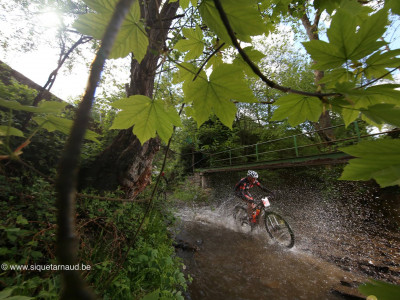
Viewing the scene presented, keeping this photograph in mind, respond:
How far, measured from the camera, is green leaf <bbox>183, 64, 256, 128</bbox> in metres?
0.45

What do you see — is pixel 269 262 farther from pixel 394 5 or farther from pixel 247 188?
pixel 394 5

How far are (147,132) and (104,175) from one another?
2196 mm

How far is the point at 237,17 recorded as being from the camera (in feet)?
1.20

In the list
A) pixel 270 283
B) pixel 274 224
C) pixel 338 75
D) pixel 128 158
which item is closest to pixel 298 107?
pixel 338 75

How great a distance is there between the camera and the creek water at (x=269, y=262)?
240 centimetres

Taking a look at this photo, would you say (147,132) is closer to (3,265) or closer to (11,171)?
(3,265)

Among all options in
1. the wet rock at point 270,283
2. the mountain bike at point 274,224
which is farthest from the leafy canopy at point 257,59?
the mountain bike at point 274,224

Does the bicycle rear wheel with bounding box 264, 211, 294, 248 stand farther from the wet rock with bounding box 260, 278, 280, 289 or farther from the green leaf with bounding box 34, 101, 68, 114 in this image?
the green leaf with bounding box 34, 101, 68, 114

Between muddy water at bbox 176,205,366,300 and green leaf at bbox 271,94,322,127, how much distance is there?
2600 mm

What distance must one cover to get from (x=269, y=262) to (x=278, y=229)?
907 millimetres

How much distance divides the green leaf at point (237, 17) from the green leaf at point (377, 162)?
0.31 metres

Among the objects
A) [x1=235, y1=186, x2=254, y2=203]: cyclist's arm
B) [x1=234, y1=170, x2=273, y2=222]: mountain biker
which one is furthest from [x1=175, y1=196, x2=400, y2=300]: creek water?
[x1=235, y1=186, x2=254, y2=203]: cyclist's arm

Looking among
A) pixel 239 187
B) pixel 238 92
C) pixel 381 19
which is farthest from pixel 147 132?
pixel 239 187

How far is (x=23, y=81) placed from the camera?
10.6 feet
